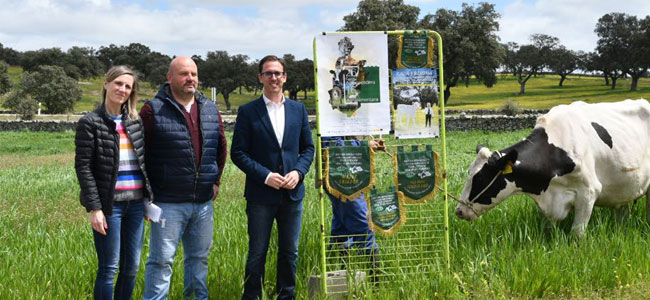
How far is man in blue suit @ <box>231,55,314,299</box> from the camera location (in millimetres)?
4621

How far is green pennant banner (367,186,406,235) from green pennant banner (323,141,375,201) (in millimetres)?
159

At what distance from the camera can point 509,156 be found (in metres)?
6.05

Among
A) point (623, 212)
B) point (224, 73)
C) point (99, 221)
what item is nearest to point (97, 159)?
point (99, 221)

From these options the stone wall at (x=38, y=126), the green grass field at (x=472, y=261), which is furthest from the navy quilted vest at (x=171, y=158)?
the stone wall at (x=38, y=126)

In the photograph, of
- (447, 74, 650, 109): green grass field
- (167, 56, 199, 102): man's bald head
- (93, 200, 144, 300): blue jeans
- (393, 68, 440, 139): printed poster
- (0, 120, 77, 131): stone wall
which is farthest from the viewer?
(447, 74, 650, 109): green grass field

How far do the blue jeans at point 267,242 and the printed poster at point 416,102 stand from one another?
47.2 inches

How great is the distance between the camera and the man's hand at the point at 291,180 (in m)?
4.52

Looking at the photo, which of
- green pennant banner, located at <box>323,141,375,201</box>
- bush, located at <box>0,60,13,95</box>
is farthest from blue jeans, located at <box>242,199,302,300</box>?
bush, located at <box>0,60,13,95</box>

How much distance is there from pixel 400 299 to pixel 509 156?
2.09m

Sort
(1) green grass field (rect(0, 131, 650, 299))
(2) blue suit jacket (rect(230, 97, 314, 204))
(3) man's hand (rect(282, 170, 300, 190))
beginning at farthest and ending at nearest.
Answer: (1) green grass field (rect(0, 131, 650, 299)) < (2) blue suit jacket (rect(230, 97, 314, 204)) < (3) man's hand (rect(282, 170, 300, 190))

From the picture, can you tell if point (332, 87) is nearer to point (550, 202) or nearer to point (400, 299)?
point (400, 299)

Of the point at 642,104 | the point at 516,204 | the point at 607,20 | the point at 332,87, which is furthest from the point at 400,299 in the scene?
the point at 607,20

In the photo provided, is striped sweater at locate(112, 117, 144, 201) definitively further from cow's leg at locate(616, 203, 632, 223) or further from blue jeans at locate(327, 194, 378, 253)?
cow's leg at locate(616, 203, 632, 223)

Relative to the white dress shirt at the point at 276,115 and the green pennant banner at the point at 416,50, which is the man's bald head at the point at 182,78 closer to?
the white dress shirt at the point at 276,115
